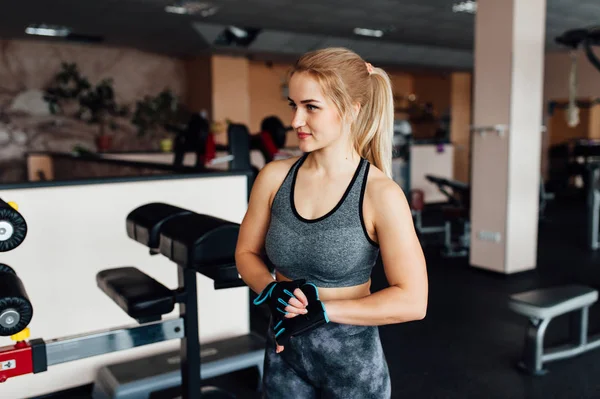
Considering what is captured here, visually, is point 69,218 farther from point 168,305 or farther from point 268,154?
point 268,154

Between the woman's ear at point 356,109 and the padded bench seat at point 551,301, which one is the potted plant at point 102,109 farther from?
the woman's ear at point 356,109

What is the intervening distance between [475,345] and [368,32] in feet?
22.1

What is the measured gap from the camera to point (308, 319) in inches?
42.0

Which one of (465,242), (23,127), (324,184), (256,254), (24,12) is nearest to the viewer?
(324,184)

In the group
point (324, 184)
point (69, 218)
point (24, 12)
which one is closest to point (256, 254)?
point (324, 184)

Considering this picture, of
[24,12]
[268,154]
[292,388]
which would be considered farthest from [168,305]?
[24,12]

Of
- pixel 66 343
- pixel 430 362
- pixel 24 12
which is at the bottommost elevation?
pixel 430 362

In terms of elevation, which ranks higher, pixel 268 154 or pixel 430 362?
pixel 268 154

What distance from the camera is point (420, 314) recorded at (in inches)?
44.4

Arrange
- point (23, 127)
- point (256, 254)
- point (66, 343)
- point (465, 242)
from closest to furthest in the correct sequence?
point (256, 254)
point (66, 343)
point (465, 242)
point (23, 127)

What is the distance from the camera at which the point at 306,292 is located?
3.52ft

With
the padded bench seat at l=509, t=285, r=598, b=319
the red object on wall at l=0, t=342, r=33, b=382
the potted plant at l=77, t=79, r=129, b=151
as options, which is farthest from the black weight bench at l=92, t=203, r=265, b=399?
the potted plant at l=77, t=79, r=129, b=151

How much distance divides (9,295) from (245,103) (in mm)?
8865

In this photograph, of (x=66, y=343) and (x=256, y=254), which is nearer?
(x=256, y=254)
